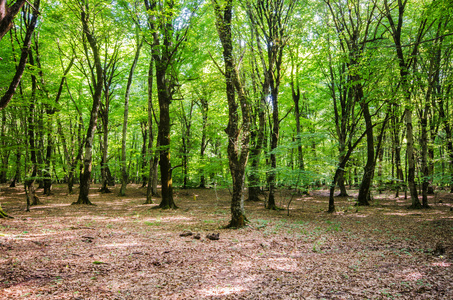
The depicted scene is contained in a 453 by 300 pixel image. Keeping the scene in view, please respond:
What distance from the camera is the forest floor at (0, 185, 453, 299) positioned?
3.43 meters

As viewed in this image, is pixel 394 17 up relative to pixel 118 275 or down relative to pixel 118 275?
up

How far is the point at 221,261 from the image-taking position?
4.67 meters

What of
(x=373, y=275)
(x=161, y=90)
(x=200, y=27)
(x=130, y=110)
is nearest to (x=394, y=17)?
(x=200, y=27)

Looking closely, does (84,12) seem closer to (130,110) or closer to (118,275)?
(130,110)

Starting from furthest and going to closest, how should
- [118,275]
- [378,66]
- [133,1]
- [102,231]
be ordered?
[133,1]
[378,66]
[102,231]
[118,275]

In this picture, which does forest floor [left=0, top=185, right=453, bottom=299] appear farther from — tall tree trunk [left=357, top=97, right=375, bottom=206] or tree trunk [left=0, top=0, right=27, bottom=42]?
tall tree trunk [left=357, top=97, right=375, bottom=206]

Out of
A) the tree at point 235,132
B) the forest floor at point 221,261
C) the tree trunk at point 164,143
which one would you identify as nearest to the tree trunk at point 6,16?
the forest floor at point 221,261

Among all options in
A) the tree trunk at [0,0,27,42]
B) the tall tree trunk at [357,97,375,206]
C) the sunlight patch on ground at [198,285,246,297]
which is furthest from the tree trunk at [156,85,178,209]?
the tall tree trunk at [357,97,375,206]

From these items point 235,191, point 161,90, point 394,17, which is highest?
point 394,17

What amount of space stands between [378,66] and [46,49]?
689 inches

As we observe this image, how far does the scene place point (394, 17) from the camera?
44.4 ft

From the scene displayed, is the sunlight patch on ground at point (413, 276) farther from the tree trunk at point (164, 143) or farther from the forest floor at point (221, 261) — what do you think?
→ the tree trunk at point (164, 143)

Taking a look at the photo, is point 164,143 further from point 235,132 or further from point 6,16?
point 6,16

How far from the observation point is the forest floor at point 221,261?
343 cm
